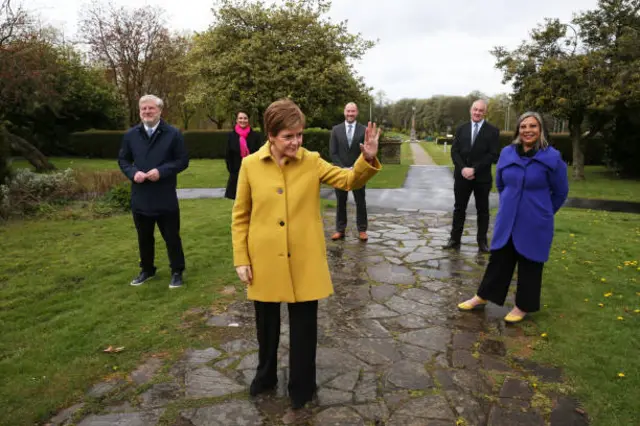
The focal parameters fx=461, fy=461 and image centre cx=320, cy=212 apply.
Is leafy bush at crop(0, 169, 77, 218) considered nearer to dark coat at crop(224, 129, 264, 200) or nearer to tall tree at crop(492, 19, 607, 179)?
dark coat at crop(224, 129, 264, 200)

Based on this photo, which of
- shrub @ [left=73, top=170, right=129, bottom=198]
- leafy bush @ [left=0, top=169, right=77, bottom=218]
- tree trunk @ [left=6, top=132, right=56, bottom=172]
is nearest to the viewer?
leafy bush @ [left=0, top=169, right=77, bottom=218]

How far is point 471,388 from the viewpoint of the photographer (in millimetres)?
3277

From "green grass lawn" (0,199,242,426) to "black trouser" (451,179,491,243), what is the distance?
3.44 metres

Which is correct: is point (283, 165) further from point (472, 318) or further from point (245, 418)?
point (472, 318)

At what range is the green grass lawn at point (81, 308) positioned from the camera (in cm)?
340

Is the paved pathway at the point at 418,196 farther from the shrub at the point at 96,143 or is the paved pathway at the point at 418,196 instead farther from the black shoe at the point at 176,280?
the shrub at the point at 96,143

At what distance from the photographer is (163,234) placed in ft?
17.5

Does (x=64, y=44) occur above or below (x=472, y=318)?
above

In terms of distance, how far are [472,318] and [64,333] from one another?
3.84 meters

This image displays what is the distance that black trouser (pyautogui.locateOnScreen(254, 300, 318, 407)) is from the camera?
9.69 feet

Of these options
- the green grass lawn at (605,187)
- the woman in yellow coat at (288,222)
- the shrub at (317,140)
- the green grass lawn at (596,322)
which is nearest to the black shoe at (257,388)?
the woman in yellow coat at (288,222)

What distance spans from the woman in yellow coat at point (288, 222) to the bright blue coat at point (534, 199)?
208 centimetres

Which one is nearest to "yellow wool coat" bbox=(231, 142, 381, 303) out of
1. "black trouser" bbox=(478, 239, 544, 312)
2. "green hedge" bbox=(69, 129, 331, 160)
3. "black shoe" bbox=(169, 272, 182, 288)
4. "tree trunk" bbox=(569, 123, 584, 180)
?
"black trouser" bbox=(478, 239, 544, 312)

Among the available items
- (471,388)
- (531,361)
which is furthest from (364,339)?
(531,361)
